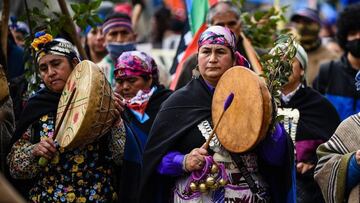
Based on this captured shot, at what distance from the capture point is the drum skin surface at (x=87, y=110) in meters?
6.71

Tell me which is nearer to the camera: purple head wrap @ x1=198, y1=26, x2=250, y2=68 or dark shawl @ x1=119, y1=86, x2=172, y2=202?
purple head wrap @ x1=198, y1=26, x2=250, y2=68

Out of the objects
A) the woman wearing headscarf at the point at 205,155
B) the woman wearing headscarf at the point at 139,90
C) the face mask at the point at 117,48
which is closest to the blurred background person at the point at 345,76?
the face mask at the point at 117,48

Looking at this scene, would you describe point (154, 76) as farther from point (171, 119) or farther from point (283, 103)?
point (171, 119)

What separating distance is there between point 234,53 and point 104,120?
958mm

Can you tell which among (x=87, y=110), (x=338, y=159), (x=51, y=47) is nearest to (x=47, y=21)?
(x=51, y=47)

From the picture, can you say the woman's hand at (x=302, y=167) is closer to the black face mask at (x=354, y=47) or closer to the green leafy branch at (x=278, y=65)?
the green leafy branch at (x=278, y=65)

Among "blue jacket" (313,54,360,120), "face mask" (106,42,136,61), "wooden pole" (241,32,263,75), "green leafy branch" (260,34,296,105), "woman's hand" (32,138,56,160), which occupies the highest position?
"green leafy branch" (260,34,296,105)

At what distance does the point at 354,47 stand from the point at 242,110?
3.71m

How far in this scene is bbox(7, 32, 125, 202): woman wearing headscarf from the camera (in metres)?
7.07

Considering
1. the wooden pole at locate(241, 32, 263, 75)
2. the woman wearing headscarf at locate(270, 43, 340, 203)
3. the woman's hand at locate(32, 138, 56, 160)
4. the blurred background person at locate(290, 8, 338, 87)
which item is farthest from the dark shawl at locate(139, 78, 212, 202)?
the blurred background person at locate(290, 8, 338, 87)

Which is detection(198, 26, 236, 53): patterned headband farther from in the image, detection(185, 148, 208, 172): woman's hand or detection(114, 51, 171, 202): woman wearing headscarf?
detection(114, 51, 171, 202): woman wearing headscarf

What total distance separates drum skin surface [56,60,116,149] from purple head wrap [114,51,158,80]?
129 centimetres

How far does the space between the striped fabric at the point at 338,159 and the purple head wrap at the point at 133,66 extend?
6.40ft

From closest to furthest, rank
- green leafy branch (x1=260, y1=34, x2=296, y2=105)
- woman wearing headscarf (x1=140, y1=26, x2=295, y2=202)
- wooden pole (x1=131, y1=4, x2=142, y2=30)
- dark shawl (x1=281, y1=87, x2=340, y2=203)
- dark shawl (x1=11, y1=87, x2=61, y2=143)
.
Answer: woman wearing headscarf (x1=140, y1=26, x2=295, y2=202), green leafy branch (x1=260, y1=34, x2=296, y2=105), dark shawl (x1=11, y1=87, x2=61, y2=143), dark shawl (x1=281, y1=87, x2=340, y2=203), wooden pole (x1=131, y1=4, x2=142, y2=30)
